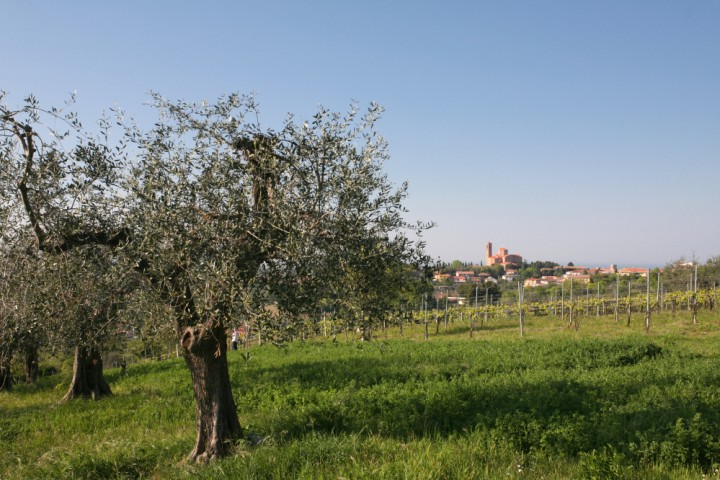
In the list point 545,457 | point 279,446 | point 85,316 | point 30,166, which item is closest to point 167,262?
point 85,316

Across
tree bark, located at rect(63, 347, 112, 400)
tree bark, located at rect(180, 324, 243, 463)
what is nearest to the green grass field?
tree bark, located at rect(180, 324, 243, 463)

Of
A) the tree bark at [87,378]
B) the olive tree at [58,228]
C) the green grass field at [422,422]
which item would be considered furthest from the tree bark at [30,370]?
the olive tree at [58,228]

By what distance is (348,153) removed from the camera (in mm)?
10148

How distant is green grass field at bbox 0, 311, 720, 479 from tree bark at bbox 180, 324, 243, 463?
1.79 ft

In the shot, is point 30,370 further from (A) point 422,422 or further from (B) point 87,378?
(A) point 422,422

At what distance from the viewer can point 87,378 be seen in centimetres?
2133

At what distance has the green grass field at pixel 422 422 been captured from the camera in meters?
8.96

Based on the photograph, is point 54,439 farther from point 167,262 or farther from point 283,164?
point 283,164

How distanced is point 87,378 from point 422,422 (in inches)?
621

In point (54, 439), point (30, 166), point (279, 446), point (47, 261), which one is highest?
point (30, 166)

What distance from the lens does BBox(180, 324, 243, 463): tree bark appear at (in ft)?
34.8

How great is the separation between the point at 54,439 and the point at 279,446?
7661 millimetres

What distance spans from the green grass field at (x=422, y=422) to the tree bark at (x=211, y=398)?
0.54 m

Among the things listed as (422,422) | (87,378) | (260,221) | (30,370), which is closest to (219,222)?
(260,221)
